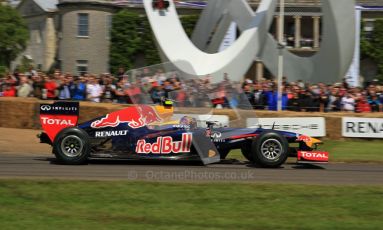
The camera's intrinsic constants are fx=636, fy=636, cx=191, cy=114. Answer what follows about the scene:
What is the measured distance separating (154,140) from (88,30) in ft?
121

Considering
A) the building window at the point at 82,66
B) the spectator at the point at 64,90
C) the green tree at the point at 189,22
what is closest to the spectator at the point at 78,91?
the spectator at the point at 64,90

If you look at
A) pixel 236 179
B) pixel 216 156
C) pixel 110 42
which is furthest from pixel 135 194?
pixel 110 42

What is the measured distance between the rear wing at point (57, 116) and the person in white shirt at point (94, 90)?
7.10 metres

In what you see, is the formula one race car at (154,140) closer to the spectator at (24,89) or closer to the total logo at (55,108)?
the total logo at (55,108)

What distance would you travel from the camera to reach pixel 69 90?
750 inches

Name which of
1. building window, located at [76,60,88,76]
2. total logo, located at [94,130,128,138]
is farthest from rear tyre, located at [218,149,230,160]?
building window, located at [76,60,88,76]

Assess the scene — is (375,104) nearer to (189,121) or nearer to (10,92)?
(189,121)

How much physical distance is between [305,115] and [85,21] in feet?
106

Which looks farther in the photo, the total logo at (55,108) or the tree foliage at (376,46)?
the tree foliage at (376,46)

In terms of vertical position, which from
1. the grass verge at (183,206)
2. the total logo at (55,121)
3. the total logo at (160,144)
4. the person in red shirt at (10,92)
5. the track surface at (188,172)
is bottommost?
the grass verge at (183,206)

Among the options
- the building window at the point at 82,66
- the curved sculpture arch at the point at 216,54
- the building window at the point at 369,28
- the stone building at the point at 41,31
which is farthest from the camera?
the stone building at the point at 41,31

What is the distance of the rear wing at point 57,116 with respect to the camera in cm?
1196

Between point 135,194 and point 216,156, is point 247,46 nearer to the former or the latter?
point 216,156

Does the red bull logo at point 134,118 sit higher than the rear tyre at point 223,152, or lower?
higher
